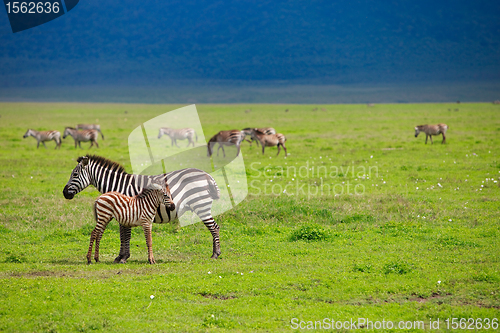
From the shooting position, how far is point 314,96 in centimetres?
16825

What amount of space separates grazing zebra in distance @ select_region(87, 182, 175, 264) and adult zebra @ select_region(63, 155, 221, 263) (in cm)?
54

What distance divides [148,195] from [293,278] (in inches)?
134

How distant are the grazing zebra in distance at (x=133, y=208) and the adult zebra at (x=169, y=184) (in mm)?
540

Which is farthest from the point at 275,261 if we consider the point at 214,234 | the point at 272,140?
the point at 272,140

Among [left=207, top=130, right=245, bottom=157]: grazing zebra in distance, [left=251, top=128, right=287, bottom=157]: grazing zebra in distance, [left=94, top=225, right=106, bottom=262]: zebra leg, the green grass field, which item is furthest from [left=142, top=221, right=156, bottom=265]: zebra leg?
[left=207, top=130, right=245, bottom=157]: grazing zebra in distance

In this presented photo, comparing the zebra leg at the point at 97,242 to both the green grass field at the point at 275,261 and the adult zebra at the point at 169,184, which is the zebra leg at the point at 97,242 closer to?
the green grass field at the point at 275,261

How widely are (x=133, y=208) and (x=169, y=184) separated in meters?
1.14

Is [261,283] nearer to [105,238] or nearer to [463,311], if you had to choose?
[463,311]

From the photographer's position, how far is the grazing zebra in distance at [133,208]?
31.0 ft

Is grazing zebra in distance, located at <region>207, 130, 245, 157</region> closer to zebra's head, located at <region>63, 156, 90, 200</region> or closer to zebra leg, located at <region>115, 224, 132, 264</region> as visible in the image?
zebra's head, located at <region>63, 156, 90, 200</region>

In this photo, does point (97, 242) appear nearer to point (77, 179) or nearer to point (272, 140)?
point (77, 179)

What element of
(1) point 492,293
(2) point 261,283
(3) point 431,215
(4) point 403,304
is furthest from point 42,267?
(3) point 431,215

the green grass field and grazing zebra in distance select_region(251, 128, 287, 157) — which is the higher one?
grazing zebra in distance select_region(251, 128, 287, 157)

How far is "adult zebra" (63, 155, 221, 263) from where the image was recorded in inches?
402
